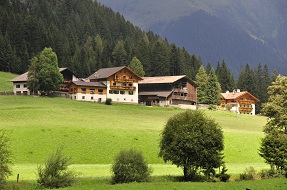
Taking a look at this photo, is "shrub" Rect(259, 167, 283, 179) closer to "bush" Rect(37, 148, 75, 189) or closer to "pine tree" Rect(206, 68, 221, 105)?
"bush" Rect(37, 148, 75, 189)

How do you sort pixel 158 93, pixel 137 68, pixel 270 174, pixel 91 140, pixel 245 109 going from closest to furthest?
pixel 270 174
pixel 91 140
pixel 158 93
pixel 245 109
pixel 137 68

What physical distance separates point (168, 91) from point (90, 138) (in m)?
67.1

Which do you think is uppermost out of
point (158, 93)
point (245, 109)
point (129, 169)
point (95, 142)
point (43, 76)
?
point (43, 76)

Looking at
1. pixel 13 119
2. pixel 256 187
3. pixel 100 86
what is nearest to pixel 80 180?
pixel 256 187

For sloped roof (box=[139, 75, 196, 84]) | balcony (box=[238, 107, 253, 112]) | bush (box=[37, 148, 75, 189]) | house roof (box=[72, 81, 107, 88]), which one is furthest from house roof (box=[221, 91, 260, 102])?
bush (box=[37, 148, 75, 189])

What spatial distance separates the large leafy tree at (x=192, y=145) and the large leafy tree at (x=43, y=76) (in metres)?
66.6

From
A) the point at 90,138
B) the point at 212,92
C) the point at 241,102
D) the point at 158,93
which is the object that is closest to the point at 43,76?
the point at 158,93

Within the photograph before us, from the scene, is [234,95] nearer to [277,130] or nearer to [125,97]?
[125,97]

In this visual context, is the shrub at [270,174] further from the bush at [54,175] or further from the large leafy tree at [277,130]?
the bush at [54,175]

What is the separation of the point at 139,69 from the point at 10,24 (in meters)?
57.0

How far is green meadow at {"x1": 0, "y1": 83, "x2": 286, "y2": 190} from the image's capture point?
3644 centimetres

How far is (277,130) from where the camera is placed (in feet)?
157

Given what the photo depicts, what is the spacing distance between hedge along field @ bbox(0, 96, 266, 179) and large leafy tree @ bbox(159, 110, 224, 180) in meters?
3.33

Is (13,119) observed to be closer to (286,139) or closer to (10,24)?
(286,139)
